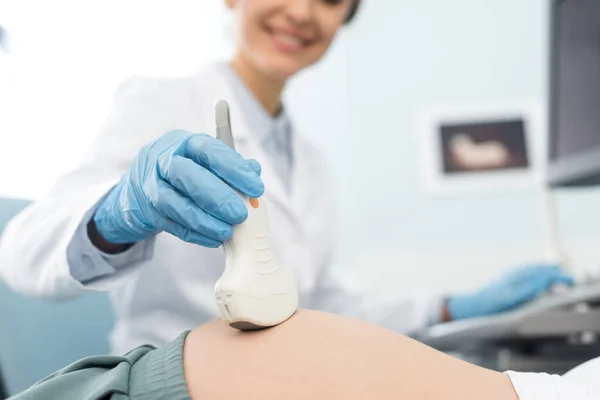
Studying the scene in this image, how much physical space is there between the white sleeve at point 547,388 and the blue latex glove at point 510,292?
574mm

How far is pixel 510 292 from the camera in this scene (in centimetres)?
107

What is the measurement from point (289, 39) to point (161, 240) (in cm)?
48

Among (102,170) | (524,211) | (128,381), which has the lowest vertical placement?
(524,211)

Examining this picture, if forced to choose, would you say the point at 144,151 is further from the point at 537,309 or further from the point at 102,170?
the point at 537,309

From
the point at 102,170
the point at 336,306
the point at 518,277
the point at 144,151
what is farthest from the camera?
the point at 336,306

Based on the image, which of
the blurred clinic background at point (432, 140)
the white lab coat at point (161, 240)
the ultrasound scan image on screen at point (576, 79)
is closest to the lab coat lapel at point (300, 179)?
the white lab coat at point (161, 240)

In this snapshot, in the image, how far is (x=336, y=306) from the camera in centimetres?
123

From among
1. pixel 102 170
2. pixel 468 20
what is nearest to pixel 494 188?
pixel 468 20

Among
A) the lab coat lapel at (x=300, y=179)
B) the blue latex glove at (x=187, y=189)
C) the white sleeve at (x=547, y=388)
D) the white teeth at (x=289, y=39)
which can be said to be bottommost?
the white sleeve at (x=547, y=388)

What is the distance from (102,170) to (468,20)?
5.15ft

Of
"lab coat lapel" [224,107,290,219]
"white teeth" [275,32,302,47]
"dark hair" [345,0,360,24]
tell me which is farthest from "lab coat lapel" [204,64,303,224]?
"dark hair" [345,0,360,24]

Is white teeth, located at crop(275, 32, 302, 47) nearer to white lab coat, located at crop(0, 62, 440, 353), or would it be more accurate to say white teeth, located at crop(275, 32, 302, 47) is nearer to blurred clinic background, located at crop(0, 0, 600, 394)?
white lab coat, located at crop(0, 62, 440, 353)

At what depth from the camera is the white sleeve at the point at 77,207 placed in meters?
0.65

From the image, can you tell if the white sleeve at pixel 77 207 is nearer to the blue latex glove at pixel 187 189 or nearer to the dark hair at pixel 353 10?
the blue latex glove at pixel 187 189
